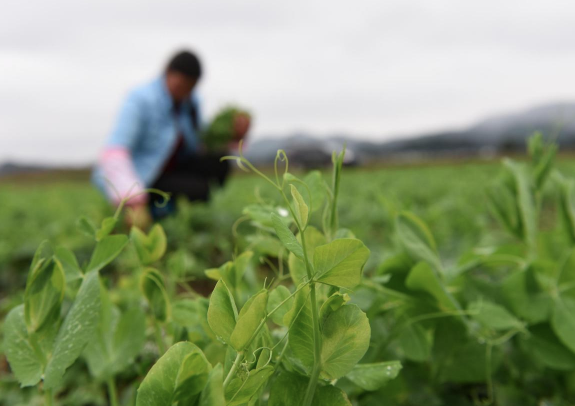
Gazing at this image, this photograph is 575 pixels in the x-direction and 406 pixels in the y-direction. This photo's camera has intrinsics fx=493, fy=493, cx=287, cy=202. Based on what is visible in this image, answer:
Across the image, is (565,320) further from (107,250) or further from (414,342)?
(107,250)

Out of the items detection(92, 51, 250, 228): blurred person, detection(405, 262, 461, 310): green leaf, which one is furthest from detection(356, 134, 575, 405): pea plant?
detection(92, 51, 250, 228): blurred person

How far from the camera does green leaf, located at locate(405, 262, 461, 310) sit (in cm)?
50

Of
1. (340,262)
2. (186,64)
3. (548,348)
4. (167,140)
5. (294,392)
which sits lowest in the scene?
(167,140)

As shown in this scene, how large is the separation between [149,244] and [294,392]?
21cm

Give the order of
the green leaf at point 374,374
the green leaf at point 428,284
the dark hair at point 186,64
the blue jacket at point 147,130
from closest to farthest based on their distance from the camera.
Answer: the green leaf at point 374,374, the green leaf at point 428,284, the blue jacket at point 147,130, the dark hair at point 186,64

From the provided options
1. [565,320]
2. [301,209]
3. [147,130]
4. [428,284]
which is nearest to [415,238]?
[428,284]

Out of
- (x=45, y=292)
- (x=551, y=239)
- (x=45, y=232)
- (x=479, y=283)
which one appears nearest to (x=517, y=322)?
(x=479, y=283)

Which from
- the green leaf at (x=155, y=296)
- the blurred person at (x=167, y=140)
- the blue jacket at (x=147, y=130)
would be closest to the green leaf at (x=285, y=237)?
the green leaf at (x=155, y=296)

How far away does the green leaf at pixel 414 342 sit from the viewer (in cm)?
54

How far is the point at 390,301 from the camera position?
0.57 meters

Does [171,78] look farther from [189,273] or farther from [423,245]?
[423,245]

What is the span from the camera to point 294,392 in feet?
1.15

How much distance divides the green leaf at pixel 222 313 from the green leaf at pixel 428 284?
0.81ft

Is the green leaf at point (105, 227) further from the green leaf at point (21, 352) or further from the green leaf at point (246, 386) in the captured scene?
the green leaf at point (246, 386)
